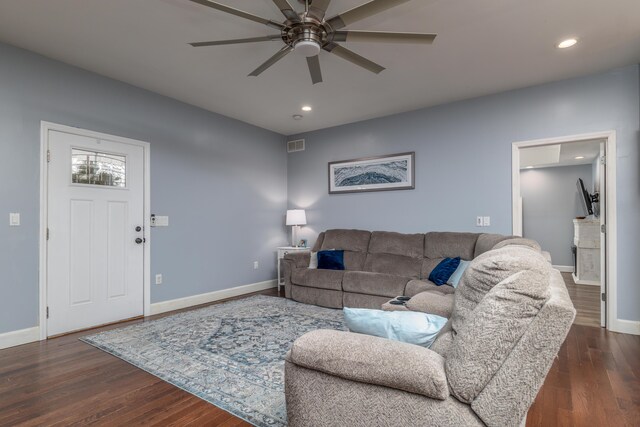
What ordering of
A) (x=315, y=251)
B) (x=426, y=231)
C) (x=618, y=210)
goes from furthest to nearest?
(x=315, y=251) < (x=426, y=231) < (x=618, y=210)

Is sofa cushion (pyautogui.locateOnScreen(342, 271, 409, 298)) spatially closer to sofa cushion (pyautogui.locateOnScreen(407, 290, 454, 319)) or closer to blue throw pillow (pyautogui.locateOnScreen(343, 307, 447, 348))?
sofa cushion (pyautogui.locateOnScreen(407, 290, 454, 319))

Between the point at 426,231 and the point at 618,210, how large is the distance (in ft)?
6.51

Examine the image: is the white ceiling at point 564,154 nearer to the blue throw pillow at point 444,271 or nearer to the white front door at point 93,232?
the blue throw pillow at point 444,271

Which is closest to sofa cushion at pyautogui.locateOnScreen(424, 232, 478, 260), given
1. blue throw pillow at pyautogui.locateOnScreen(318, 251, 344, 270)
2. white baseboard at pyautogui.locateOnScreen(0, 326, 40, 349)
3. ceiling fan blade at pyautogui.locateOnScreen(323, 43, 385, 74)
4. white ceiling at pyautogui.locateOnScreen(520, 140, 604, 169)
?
blue throw pillow at pyautogui.locateOnScreen(318, 251, 344, 270)

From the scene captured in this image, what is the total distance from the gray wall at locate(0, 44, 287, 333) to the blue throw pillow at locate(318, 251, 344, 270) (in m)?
1.32

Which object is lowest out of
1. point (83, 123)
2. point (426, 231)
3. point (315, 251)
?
point (315, 251)

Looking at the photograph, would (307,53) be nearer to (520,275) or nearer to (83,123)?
(520,275)

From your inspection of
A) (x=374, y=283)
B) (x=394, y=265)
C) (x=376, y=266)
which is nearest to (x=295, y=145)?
(x=376, y=266)

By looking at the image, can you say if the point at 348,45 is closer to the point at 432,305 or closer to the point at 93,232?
the point at 432,305

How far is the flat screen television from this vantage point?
248 inches

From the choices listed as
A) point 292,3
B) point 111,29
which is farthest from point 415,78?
point 111,29

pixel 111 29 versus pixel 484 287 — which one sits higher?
pixel 111 29

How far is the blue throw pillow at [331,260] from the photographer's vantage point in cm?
444

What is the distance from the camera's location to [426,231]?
4539 mm
